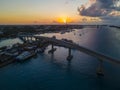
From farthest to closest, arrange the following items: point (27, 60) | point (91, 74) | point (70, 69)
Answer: point (27, 60) < point (70, 69) < point (91, 74)

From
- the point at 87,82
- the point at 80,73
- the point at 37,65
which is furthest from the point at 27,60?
the point at 87,82

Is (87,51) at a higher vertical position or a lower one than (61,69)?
higher

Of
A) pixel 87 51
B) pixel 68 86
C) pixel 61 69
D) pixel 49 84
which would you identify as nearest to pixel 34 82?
pixel 49 84

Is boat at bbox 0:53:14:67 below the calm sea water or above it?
above

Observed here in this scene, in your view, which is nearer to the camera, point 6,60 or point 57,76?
point 57,76

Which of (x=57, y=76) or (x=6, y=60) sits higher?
(x=6, y=60)

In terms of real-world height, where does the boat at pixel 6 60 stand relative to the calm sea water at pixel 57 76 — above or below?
above

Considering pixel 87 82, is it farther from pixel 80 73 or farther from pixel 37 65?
pixel 37 65

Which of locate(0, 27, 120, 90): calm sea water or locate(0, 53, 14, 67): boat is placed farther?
locate(0, 53, 14, 67): boat

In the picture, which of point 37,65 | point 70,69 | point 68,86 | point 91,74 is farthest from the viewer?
point 37,65

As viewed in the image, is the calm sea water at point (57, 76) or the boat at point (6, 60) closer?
the calm sea water at point (57, 76)

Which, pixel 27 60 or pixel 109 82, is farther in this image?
pixel 27 60
